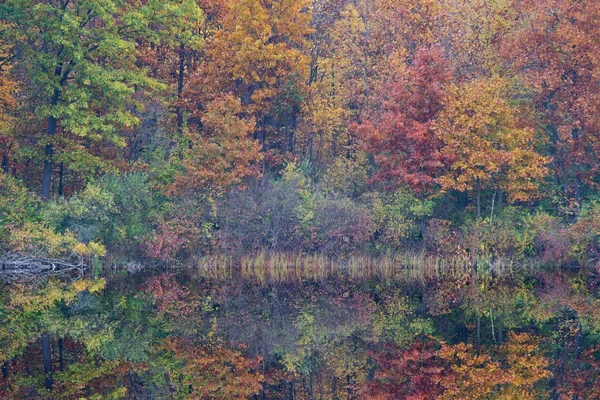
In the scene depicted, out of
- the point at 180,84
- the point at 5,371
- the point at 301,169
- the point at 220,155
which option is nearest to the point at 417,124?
the point at 301,169

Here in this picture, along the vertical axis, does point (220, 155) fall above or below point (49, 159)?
above

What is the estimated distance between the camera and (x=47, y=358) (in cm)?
1437

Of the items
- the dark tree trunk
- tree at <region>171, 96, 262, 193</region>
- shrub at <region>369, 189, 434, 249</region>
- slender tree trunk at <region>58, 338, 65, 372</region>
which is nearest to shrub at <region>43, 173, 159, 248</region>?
tree at <region>171, 96, 262, 193</region>

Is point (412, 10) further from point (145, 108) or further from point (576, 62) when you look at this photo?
point (145, 108)

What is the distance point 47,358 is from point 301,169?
703 inches

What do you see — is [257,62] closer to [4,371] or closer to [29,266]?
[29,266]

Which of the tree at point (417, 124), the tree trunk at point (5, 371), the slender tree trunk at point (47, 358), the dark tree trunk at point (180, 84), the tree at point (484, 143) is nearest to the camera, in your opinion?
the slender tree trunk at point (47, 358)

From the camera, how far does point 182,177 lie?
96.8 feet

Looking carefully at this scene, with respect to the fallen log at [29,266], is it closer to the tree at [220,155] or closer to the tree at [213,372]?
the tree at [220,155]

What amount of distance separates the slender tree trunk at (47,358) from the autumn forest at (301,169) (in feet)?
3.29

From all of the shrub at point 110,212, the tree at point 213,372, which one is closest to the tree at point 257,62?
the shrub at point 110,212

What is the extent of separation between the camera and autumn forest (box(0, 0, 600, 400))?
68.3 ft

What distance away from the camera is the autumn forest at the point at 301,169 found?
20812 mm

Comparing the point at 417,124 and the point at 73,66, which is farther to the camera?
the point at 73,66
